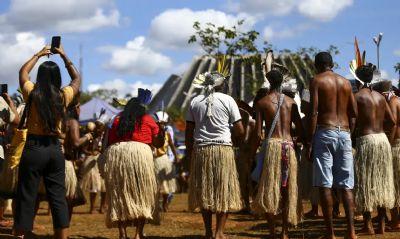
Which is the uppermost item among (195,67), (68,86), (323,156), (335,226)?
(195,67)

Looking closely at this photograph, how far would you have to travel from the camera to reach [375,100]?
25.5 feet

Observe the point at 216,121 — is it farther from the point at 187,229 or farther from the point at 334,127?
the point at 187,229

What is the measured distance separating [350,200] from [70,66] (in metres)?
3.16

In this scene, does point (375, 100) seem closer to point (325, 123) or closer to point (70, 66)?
point (325, 123)

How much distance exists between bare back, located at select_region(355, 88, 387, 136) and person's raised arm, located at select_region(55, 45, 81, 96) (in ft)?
11.1

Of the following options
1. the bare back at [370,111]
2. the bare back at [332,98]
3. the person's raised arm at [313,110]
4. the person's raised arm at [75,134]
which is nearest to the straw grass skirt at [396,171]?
the bare back at [370,111]

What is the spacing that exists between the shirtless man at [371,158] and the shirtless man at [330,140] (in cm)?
80

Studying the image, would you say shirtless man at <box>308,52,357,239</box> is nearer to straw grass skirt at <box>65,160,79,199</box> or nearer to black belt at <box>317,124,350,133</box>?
black belt at <box>317,124,350,133</box>

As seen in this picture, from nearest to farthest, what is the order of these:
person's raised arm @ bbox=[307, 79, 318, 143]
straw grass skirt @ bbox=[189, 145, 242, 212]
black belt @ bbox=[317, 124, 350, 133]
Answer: person's raised arm @ bbox=[307, 79, 318, 143], black belt @ bbox=[317, 124, 350, 133], straw grass skirt @ bbox=[189, 145, 242, 212]

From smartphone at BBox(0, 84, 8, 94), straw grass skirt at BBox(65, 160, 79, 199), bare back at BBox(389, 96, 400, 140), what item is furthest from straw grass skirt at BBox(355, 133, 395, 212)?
smartphone at BBox(0, 84, 8, 94)

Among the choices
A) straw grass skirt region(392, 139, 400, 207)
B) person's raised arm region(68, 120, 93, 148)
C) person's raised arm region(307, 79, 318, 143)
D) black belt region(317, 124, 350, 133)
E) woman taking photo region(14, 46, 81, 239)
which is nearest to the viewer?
woman taking photo region(14, 46, 81, 239)

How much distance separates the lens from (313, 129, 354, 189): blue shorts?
6.91m

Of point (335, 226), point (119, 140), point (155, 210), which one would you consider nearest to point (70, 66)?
point (119, 140)

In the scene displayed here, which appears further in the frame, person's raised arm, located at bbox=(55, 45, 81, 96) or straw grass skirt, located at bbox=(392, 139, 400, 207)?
straw grass skirt, located at bbox=(392, 139, 400, 207)
